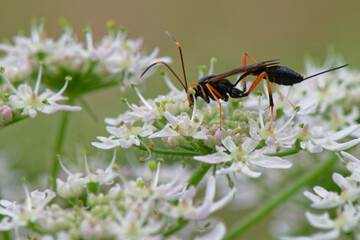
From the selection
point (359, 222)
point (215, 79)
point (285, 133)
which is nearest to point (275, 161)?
point (285, 133)

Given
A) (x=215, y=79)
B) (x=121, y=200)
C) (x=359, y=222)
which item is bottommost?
(x=359, y=222)

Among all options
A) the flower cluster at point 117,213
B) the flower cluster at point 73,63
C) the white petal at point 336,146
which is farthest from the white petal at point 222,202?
the flower cluster at point 73,63

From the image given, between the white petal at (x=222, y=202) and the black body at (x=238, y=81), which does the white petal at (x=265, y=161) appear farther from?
the black body at (x=238, y=81)

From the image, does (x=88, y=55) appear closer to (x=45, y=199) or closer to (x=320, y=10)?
(x=45, y=199)

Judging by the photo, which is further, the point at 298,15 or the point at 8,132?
the point at 298,15

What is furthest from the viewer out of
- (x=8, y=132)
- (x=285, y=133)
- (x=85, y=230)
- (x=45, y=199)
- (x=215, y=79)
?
(x=8, y=132)

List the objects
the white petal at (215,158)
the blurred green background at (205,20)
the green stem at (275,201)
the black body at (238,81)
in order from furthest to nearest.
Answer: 1. the blurred green background at (205,20)
2. the green stem at (275,201)
3. the black body at (238,81)
4. the white petal at (215,158)
